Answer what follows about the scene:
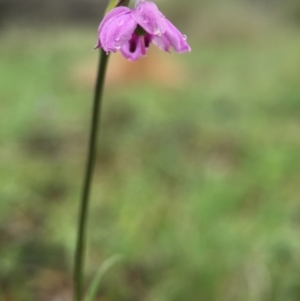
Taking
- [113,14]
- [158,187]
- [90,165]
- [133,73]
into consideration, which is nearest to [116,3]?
[113,14]

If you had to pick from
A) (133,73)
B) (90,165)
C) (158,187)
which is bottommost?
(90,165)

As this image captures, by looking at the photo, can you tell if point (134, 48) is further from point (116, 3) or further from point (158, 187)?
point (158, 187)

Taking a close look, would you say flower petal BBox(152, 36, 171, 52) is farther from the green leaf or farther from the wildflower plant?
the green leaf

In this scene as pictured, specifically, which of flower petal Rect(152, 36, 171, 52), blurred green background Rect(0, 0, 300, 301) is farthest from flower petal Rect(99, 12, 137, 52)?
blurred green background Rect(0, 0, 300, 301)

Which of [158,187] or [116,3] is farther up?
[116,3]

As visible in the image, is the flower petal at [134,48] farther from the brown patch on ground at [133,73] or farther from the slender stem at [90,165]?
the brown patch on ground at [133,73]

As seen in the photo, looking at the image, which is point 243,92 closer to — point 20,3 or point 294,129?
point 294,129

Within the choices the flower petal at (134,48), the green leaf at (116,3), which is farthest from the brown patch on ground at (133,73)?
the green leaf at (116,3)
